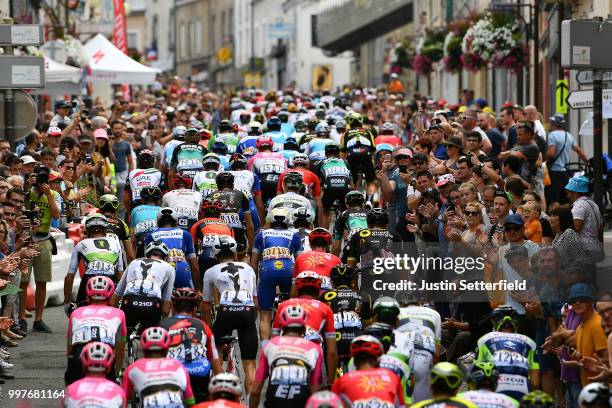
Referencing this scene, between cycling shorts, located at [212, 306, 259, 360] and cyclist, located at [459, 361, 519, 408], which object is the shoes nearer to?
cycling shorts, located at [212, 306, 259, 360]

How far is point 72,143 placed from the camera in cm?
2238

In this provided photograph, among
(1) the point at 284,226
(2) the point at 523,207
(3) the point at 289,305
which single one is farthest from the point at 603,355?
(1) the point at 284,226

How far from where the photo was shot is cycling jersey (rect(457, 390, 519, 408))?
9.98m

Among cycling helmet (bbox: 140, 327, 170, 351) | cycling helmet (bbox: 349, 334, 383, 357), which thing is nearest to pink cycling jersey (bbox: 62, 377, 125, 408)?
cycling helmet (bbox: 140, 327, 170, 351)

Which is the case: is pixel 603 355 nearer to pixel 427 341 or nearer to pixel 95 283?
pixel 427 341

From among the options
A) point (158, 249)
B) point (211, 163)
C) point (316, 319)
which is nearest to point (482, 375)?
point (316, 319)

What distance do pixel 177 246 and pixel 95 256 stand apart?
849mm

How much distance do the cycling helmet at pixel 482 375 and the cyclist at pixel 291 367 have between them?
120cm

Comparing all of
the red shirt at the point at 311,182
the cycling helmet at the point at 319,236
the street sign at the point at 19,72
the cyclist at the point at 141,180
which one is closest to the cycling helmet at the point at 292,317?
the cycling helmet at the point at 319,236

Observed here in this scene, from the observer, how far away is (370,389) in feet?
34.0

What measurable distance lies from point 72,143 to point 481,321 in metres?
9.96

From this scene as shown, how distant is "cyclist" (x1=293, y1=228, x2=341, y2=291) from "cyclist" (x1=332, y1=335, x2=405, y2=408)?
4002mm

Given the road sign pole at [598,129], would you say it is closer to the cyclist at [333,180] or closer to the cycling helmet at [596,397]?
the cycling helmet at [596,397]

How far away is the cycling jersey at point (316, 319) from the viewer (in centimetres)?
1277
